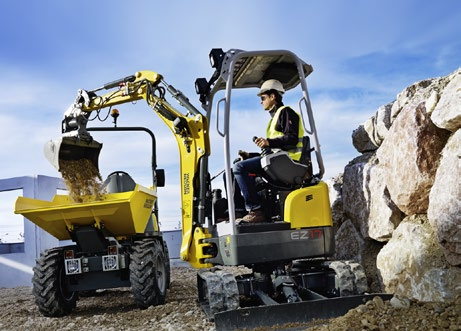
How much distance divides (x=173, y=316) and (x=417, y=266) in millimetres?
2595

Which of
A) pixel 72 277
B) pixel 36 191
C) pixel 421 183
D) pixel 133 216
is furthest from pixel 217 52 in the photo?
pixel 36 191

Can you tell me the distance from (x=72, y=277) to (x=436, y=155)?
14.7 feet

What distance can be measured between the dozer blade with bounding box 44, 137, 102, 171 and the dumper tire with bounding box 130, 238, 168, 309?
148cm

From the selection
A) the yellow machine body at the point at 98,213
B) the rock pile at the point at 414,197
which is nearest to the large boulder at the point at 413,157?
the rock pile at the point at 414,197

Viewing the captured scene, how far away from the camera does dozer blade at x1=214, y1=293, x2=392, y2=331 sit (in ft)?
14.0

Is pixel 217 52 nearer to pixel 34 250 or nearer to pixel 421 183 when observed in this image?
pixel 421 183

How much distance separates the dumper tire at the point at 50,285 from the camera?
6.36m

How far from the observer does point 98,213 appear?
6352 mm

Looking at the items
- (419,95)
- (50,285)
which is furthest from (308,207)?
(50,285)

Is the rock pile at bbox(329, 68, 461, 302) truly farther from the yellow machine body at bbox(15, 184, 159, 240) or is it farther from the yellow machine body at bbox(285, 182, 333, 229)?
the yellow machine body at bbox(15, 184, 159, 240)

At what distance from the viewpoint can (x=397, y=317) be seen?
146 inches

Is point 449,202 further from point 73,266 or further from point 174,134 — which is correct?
point 73,266

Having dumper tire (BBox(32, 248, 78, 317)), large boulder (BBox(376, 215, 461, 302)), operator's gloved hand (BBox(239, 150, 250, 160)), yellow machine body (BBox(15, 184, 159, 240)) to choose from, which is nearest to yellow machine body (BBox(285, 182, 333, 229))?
operator's gloved hand (BBox(239, 150, 250, 160))

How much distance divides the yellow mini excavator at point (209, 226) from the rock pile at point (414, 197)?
2.16ft
